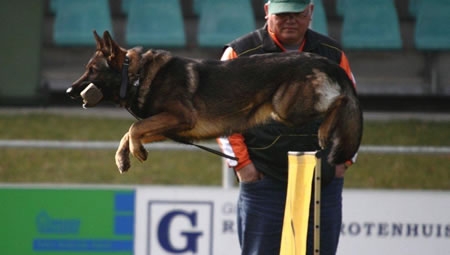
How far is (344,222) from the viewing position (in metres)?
7.39

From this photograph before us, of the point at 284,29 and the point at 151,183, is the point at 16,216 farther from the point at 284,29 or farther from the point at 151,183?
the point at 151,183

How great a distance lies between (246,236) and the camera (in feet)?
18.2

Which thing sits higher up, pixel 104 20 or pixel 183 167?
pixel 104 20

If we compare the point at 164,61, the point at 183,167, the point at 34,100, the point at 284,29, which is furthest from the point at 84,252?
the point at 34,100

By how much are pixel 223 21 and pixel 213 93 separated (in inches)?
401

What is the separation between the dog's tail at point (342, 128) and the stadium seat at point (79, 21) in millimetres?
10406

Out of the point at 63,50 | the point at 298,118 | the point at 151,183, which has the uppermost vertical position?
the point at 298,118

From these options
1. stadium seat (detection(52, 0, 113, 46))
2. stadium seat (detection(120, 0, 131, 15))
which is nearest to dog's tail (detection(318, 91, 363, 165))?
stadium seat (detection(52, 0, 113, 46))

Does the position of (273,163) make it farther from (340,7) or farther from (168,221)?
(340,7)

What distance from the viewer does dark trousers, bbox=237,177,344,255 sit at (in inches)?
213

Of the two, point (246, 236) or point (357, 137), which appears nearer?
point (357, 137)

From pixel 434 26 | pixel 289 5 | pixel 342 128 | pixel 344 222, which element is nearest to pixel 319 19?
pixel 434 26

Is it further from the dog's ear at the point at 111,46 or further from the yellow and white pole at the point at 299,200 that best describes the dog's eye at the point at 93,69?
the yellow and white pole at the point at 299,200

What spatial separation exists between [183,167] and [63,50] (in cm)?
315
